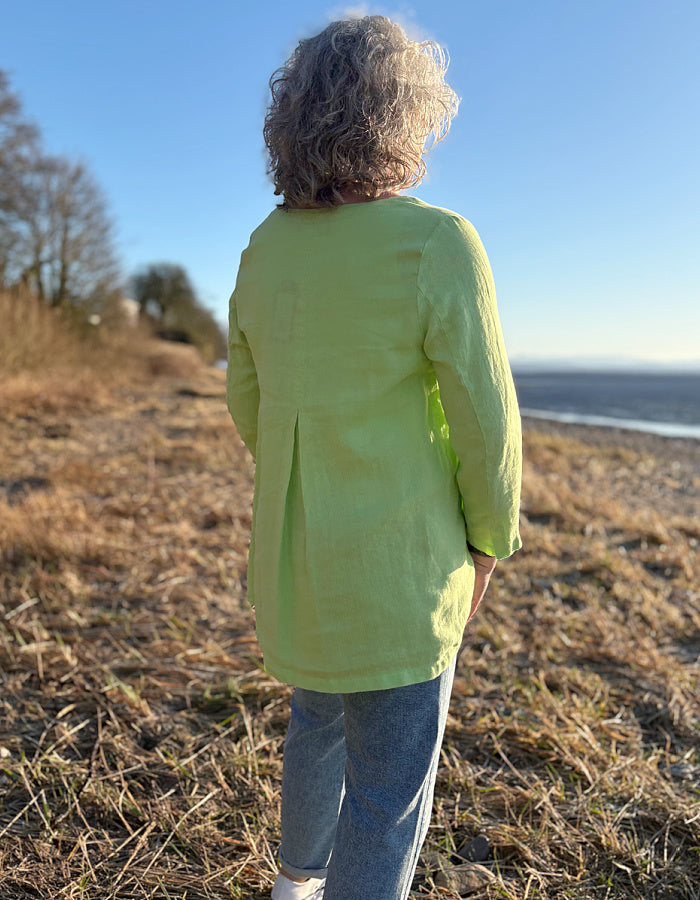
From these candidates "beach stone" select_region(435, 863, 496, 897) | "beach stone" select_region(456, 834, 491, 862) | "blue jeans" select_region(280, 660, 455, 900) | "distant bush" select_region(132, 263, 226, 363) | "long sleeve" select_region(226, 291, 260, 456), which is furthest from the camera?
"distant bush" select_region(132, 263, 226, 363)

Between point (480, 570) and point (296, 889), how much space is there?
2.96 feet

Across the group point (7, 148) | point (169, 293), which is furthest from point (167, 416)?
point (169, 293)

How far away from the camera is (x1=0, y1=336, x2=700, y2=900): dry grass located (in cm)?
175

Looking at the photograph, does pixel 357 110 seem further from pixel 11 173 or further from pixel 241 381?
pixel 11 173

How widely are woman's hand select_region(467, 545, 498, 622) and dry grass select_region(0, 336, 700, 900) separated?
0.86 m

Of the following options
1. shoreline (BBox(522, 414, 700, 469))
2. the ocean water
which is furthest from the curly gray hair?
the ocean water

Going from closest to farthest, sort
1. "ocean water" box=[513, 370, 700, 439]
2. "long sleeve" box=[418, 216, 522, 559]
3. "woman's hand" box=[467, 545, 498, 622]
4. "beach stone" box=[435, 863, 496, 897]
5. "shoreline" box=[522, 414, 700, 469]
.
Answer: "long sleeve" box=[418, 216, 522, 559]
"woman's hand" box=[467, 545, 498, 622]
"beach stone" box=[435, 863, 496, 897]
"shoreline" box=[522, 414, 700, 469]
"ocean water" box=[513, 370, 700, 439]

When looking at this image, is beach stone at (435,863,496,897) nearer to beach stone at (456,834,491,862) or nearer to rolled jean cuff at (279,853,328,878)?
beach stone at (456,834,491,862)

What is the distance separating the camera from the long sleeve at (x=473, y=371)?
3.56ft

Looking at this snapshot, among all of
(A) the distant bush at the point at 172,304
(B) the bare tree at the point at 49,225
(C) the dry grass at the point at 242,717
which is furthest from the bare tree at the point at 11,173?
(A) the distant bush at the point at 172,304

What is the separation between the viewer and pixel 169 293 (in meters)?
33.1

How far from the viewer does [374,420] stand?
116cm

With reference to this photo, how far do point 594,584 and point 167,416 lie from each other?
8.59 metres

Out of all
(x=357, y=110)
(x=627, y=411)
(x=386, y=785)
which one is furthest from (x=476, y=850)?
(x=627, y=411)
